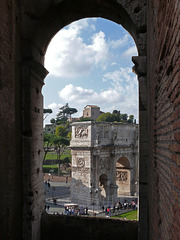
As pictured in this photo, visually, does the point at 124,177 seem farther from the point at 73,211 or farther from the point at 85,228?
the point at 85,228

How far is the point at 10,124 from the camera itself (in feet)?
13.1

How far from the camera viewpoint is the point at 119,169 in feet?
75.6

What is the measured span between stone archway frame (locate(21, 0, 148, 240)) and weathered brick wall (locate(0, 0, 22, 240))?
0.15 m

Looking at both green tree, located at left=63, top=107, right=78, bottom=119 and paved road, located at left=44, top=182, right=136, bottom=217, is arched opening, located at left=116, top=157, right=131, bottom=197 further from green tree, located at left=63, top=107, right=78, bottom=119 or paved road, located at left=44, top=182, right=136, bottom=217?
green tree, located at left=63, top=107, right=78, bottom=119

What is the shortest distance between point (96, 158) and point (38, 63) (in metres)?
14.7

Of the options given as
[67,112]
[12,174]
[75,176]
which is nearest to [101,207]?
[75,176]

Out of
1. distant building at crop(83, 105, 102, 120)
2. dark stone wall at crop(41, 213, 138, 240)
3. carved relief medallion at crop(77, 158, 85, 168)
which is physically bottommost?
carved relief medallion at crop(77, 158, 85, 168)

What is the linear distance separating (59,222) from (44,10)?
3.93 meters

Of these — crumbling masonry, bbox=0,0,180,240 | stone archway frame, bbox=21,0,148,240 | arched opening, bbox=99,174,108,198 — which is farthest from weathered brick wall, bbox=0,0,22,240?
arched opening, bbox=99,174,108,198

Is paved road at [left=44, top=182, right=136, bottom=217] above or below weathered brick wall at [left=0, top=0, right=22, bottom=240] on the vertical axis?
below

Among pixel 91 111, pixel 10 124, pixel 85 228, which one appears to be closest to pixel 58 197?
pixel 85 228

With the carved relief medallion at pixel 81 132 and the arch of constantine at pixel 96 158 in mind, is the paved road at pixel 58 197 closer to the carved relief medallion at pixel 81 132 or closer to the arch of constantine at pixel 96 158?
the arch of constantine at pixel 96 158

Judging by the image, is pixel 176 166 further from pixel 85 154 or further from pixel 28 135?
pixel 85 154

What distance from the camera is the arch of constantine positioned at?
18.2m
